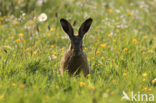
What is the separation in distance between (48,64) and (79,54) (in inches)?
25.3

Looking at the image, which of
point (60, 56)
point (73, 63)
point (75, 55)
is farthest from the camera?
point (60, 56)

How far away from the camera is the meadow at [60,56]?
12.4 ft

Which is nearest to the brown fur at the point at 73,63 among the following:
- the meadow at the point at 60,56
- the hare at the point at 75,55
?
the hare at the point at 75,55

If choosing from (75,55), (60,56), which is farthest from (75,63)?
(60,56)

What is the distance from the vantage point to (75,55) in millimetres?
4711

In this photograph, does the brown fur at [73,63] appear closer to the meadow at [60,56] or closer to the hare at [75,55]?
the hare at [75,55]

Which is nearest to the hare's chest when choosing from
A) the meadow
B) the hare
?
the hare

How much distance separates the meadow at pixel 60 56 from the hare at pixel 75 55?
18cm

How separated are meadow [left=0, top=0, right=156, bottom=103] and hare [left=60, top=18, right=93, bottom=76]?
178 mm

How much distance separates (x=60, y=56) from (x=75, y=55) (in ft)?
2.78

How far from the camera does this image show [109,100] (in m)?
3.26

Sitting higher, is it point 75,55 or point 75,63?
point 75,55

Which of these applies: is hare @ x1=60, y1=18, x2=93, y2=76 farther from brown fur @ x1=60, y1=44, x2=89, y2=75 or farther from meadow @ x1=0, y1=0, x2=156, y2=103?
meadow @ x1=0, y1=0, x2=156, y2=103

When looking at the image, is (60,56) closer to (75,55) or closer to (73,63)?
(73,63)
